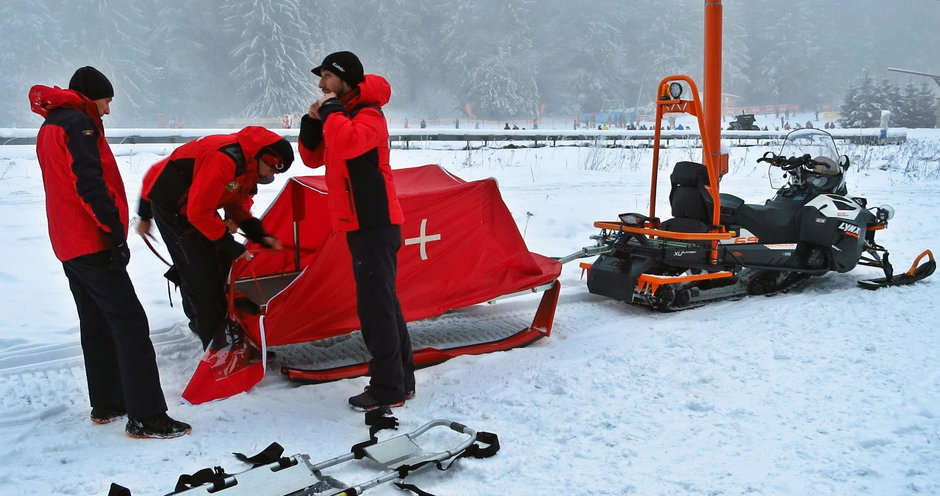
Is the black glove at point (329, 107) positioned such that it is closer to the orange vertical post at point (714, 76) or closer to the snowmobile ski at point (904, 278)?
the snowmobile ski at point (904, 278)

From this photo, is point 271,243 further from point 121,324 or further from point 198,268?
point 121,324

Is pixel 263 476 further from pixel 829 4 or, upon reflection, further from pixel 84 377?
pixel 829 4

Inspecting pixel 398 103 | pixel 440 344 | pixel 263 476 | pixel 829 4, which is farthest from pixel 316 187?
pixel 829 4

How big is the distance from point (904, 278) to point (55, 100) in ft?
20.9

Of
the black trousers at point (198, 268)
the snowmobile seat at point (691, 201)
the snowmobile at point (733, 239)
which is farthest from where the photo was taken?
the snowmobile seat at point (691, 201)

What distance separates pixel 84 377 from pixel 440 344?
211cm

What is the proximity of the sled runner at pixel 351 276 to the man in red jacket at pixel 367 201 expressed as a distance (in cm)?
49

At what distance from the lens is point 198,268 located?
388cm

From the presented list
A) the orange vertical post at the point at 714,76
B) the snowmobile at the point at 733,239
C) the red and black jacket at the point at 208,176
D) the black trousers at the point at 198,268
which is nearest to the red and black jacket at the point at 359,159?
the red and black jacket at the point at 208,176

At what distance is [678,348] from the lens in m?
4.48

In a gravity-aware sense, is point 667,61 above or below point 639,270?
above

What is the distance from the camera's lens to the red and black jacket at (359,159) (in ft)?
11.1

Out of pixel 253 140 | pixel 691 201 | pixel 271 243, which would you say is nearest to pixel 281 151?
pixel 253 140

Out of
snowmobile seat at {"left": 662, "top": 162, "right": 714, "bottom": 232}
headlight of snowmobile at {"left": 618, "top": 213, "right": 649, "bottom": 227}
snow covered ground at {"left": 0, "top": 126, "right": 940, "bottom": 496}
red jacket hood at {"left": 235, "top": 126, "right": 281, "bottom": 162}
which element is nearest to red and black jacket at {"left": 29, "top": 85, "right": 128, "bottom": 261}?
red jacket hood at {"left": 235, "top": 126, "right": 281, "bottom": 162}
